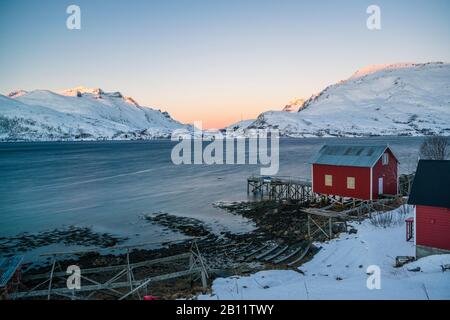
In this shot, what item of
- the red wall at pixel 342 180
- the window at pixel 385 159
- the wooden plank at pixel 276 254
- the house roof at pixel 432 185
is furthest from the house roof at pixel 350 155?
the house roof at pixel 432 185

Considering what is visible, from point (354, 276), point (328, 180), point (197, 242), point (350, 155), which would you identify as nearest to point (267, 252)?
point (197, 242)

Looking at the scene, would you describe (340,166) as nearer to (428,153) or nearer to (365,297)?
(428,153)

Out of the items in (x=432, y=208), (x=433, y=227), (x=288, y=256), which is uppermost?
(x=432, y=208)

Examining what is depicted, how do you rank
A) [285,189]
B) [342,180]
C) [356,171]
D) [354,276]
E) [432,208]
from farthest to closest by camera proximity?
[285,189] < [342,180] < [356,171] < [432,208] < [354,276]

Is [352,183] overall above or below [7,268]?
above

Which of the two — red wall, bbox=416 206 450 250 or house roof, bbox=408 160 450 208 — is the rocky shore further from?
house roof, bbox=408 160 450 208

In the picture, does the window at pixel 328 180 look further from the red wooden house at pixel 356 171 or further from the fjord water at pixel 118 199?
the fjord water at pixel 118 199

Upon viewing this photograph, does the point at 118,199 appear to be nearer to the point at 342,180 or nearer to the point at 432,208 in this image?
the point at 342,180
